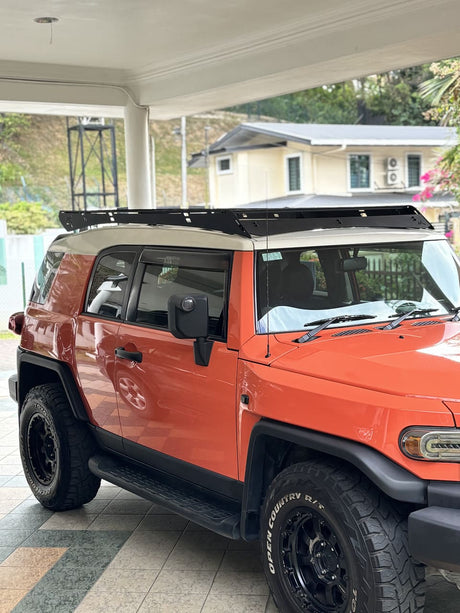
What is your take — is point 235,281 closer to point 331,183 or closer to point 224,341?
point 224,341

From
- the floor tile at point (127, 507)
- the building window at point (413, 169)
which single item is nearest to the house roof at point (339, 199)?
the building window at point (413, 169)

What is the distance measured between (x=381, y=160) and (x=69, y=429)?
98.7ft

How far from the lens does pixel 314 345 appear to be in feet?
13.6

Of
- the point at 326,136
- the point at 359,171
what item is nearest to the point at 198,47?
the point at 326,136

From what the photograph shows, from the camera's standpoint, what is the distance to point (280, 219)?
4.66 metres

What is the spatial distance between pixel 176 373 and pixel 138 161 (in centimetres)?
837

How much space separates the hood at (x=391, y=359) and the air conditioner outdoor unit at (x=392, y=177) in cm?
3027

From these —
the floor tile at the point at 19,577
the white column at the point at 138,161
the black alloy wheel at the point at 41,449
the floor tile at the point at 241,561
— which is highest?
the white column at the point at 138,161

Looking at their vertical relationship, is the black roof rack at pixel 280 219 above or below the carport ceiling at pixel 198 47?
below

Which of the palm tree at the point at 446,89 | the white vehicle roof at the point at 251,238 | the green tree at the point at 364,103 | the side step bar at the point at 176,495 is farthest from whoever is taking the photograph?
the green tree at the point at 364,103

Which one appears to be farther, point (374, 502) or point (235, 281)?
point (235, 281)

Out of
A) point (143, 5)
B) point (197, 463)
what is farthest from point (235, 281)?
point (143, 5)

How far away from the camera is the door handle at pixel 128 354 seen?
5004 mm

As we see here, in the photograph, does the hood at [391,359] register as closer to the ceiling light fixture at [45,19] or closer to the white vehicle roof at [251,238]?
the white vehicle roof at [251,238]
